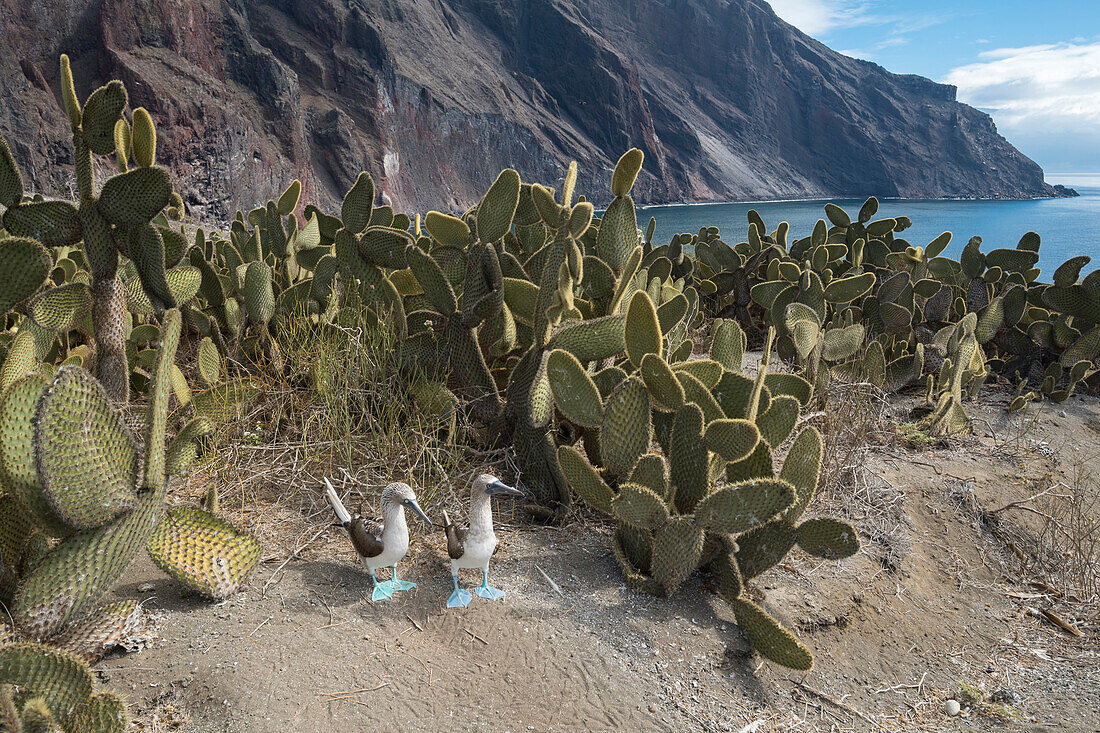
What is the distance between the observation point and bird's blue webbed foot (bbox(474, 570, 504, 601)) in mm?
1798

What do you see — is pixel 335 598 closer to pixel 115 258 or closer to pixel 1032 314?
pixel 115 258

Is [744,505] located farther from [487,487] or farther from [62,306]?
[62,306]

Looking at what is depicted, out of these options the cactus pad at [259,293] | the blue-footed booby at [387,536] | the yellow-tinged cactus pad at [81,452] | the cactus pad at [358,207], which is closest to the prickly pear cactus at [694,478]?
the blue-footed booby at [387,536]

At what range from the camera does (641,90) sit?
216 feet

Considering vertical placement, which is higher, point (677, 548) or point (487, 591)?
point (677, 548)

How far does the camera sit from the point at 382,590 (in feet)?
5.82

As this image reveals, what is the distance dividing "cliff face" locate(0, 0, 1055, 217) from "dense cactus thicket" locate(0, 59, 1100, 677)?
21.5 m

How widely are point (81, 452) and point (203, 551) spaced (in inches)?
20.6

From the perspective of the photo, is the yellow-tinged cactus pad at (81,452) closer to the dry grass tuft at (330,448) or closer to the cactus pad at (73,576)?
the cactus pad at (73,576)

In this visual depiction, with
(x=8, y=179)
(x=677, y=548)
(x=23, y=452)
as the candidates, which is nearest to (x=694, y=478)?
(x=677, y=548)

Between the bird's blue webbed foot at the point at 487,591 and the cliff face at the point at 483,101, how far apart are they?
23190mm

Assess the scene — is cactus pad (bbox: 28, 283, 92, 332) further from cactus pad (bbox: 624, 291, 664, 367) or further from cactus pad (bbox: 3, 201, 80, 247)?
cactus pad (bbox: 624, 291, 664, 367)

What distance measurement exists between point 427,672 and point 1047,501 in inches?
107

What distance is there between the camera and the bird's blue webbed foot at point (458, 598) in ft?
5.74
